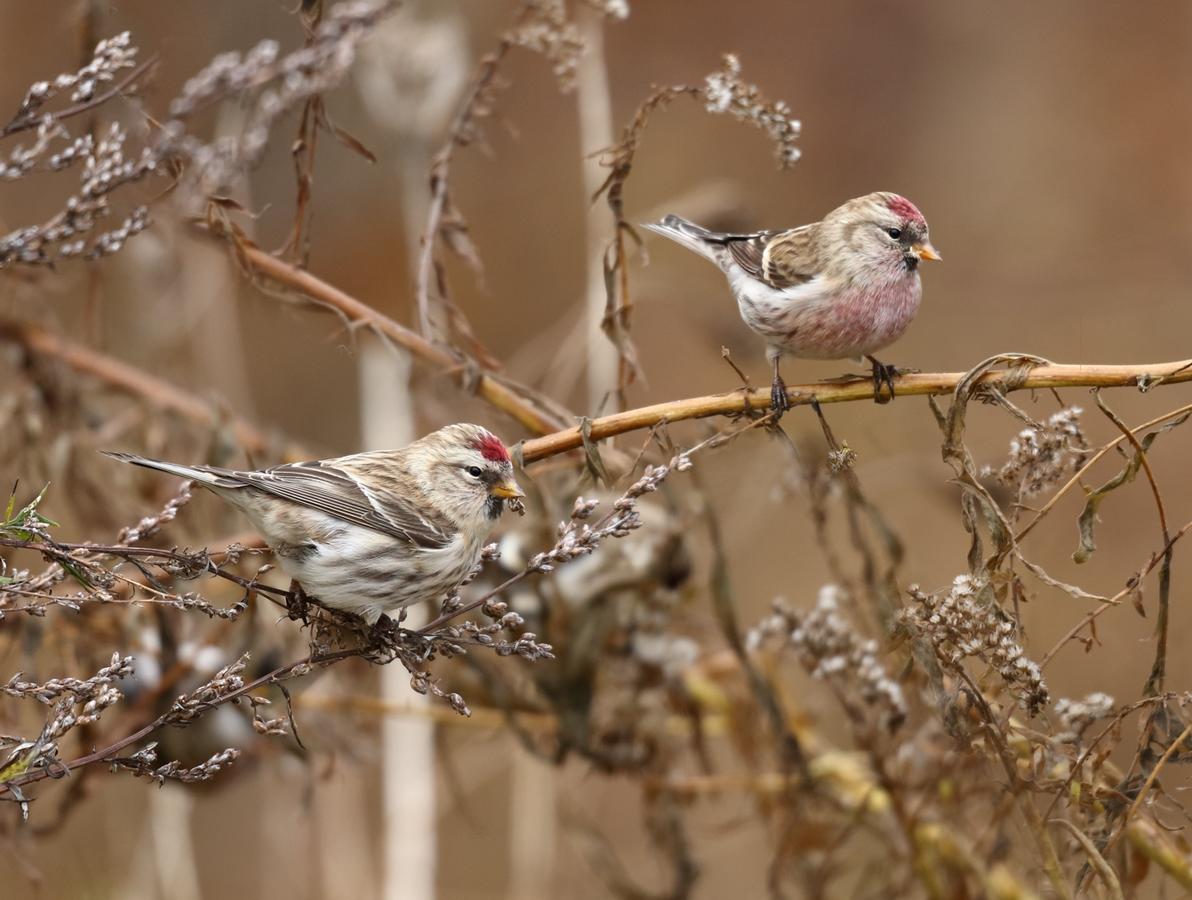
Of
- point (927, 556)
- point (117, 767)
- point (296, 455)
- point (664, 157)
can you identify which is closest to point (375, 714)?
point (296, 455)

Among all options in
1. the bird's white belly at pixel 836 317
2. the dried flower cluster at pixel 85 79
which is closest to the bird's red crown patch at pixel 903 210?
the bird's white belly at pixel 836 317

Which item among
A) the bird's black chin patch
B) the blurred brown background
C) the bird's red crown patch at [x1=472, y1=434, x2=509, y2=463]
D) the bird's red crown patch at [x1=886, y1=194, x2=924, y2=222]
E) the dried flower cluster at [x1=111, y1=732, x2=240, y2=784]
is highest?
the blurred brown background

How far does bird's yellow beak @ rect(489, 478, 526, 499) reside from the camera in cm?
308

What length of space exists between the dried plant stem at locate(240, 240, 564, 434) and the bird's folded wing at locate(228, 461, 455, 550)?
13.7 inches

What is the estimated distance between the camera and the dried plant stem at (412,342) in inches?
122

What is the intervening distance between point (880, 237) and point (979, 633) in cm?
120

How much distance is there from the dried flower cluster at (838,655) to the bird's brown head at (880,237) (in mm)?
856

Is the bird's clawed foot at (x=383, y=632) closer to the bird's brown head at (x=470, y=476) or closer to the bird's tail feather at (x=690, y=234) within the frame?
the bird's brown head at (x=470, y=476)

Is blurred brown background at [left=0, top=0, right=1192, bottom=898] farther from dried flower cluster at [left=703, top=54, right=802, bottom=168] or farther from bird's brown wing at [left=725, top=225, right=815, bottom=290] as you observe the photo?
dried flower cluster at [left=703, top=54, right=802, bottom=168]

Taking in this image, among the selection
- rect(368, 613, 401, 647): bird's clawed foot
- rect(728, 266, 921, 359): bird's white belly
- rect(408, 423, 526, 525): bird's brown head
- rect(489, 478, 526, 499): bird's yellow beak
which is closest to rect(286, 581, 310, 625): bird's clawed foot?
rect(368, 613, 401, 647): bird's clawed foot

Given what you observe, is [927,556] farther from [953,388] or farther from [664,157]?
[953,388]

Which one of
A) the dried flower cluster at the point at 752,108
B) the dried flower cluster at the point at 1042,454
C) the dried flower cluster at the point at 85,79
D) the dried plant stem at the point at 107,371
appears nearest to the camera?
the dried flower cluster at the point at 85,79

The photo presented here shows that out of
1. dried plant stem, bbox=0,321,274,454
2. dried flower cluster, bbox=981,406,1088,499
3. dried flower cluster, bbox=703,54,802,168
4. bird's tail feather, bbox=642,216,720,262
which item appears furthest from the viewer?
dried plant stem, bbox=0,321,274,454

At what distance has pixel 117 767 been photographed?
209cm
